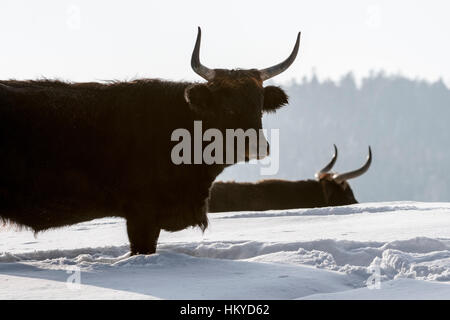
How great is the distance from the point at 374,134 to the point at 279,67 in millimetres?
119119

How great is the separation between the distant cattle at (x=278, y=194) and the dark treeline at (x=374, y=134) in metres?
86.8

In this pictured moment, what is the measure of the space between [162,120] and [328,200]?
7374 millimetres

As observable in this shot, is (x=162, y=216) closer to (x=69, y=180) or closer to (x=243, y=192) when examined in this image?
(x=69, y=180)

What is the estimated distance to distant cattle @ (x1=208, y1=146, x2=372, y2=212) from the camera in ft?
37.8

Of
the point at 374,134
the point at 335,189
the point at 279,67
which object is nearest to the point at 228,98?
the point at 279,67

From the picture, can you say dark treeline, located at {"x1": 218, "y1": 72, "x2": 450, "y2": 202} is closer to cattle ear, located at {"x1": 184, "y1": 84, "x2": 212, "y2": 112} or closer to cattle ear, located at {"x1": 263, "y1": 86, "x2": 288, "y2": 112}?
cattle ear, located at {"x1": 263, "y1": 86, "x2": 288, "y2": 112}

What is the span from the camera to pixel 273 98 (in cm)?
609

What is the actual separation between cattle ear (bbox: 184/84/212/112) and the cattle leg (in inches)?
40.3

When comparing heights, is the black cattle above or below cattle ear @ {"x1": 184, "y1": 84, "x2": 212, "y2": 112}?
below

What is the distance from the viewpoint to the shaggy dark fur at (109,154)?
17.1ft

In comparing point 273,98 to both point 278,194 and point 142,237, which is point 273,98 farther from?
point 278,194

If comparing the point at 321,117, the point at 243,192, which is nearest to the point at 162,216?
the point at 243,192

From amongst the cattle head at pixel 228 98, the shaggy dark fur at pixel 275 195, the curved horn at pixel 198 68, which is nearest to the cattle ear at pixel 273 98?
the cattle head at pixel 228 98

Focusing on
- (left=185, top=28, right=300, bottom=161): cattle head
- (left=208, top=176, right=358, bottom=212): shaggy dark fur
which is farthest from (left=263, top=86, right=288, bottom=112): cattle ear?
(left=208, top=176, right=358, bottom=212): shaggy dark fur
